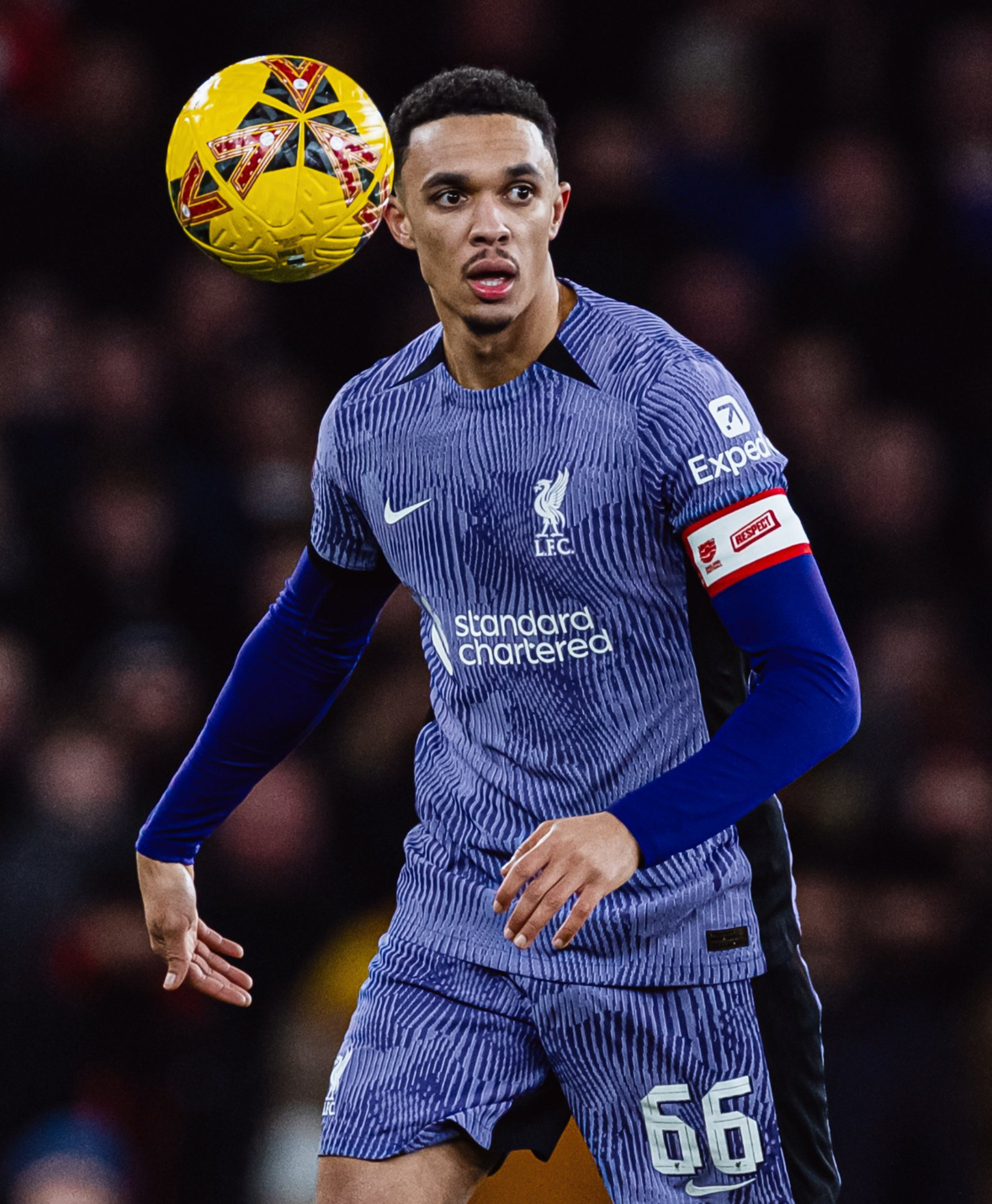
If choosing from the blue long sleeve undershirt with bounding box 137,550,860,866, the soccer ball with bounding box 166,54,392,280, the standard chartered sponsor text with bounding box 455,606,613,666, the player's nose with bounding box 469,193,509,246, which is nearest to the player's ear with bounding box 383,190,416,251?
the soccer ball with bounding box 166,54,392,280

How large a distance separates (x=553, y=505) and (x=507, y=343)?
306 mm

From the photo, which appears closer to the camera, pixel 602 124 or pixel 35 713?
pixel 35 713

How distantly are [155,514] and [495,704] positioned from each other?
350cm

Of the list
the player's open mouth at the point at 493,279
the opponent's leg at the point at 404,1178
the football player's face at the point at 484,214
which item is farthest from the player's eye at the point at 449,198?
the opponent's leg at the point at 404,1178

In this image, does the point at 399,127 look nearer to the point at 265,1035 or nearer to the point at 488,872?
the point at 488,872

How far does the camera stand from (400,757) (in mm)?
5914

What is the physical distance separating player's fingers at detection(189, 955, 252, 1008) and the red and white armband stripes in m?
1.22

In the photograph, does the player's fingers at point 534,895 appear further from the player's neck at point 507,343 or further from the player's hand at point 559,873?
the player's neck at point 507,343

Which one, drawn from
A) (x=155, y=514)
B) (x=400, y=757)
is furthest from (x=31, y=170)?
(x=400, y=757)

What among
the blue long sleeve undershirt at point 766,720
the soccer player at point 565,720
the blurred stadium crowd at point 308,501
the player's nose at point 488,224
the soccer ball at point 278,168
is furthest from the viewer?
the blurred stadium crowd at point 308,501

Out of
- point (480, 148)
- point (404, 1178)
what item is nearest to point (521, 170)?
point (480, 148)

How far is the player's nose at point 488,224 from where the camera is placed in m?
3.00

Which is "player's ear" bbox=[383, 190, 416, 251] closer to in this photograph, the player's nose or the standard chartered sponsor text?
the player's nose

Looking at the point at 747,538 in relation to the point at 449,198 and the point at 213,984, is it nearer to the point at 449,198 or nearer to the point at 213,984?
the point at 449,198
